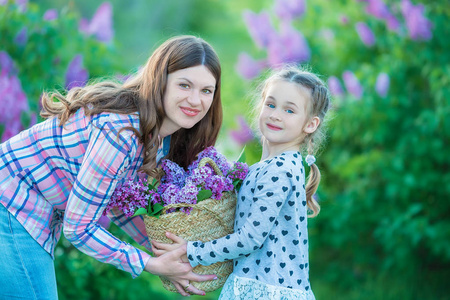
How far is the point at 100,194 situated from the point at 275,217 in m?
0.69

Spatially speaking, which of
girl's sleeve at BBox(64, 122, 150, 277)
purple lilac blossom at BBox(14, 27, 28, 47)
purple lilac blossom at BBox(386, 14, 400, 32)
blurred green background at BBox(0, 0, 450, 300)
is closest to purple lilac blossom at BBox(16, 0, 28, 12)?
blurred green background at BBox(0, 0, 450, 300)

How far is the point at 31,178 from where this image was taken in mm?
2189

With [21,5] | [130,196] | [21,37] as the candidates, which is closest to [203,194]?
[130,196]

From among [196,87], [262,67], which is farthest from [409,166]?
[196,87]

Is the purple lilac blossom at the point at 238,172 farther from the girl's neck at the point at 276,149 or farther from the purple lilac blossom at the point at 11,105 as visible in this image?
the purple lilac blossom at the point at 11,105

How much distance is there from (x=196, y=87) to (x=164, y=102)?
0.15 metres

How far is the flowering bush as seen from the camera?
80.5 inches

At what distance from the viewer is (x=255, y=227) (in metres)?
2.02

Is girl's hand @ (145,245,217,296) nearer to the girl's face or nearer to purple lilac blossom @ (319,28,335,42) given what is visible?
the girl's face

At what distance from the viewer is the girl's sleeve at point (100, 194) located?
2.03 m

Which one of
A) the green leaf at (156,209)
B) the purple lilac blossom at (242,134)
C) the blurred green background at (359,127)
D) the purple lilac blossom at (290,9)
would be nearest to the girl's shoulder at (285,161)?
the green leaf at (156,209)

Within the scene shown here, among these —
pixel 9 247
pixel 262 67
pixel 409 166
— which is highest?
pixel 262 67

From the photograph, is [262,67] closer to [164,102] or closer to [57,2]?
[164,102]

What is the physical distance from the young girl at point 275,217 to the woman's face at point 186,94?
27 cm
